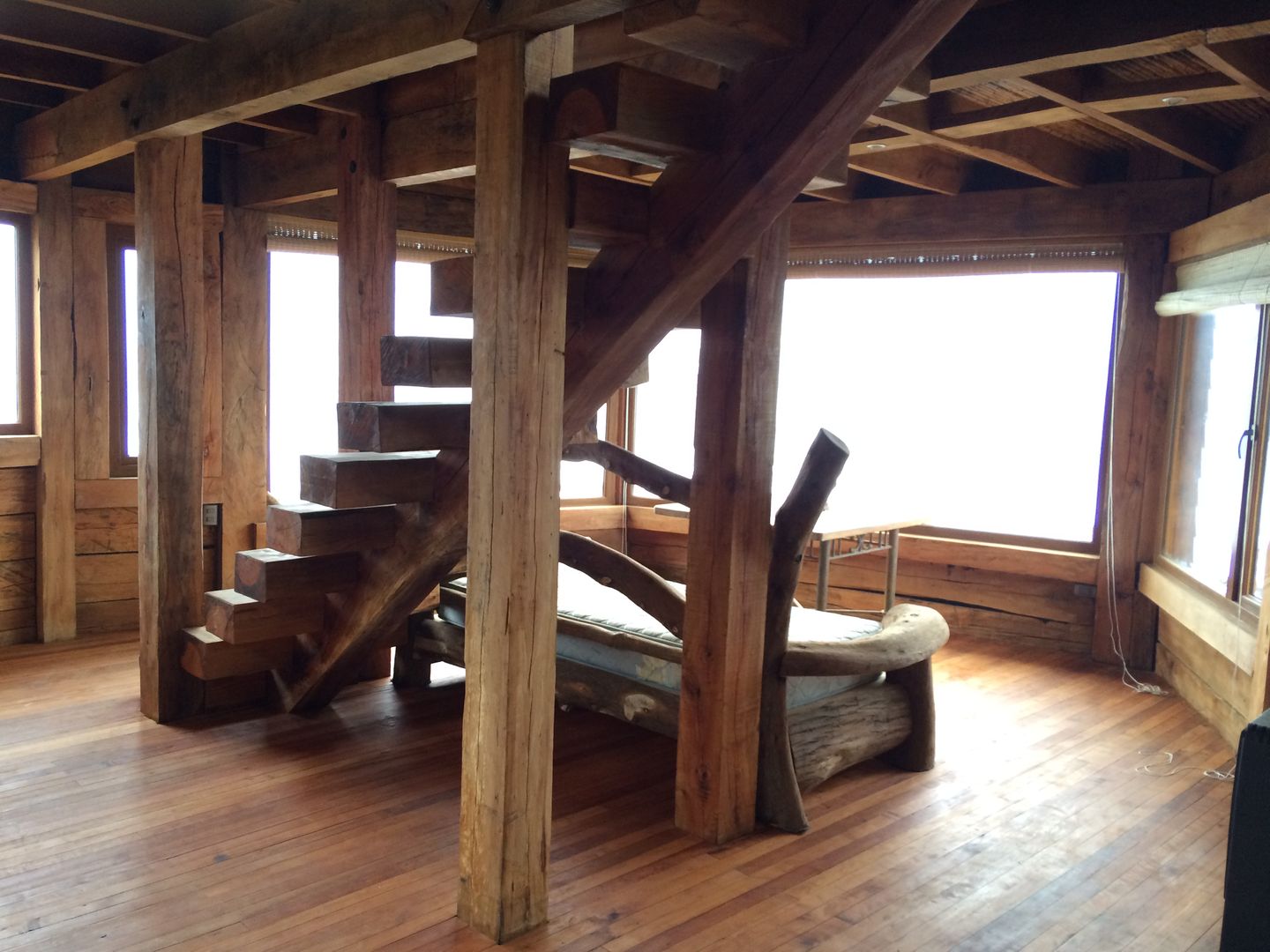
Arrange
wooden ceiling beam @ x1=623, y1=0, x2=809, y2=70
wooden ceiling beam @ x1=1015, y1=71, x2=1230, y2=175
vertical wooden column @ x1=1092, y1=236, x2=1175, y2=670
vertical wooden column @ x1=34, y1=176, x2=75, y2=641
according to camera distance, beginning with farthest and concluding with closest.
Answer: vertical wooden column @ x1=1092, y1=236, x2=1175, y2=670 → vertical wooden column @ x1=34, y1=176, x2=75, y2=641 → wooden ceiling beam @ x1=1015, y1=71, x2=1230, y2=175 → wooden ceiling beam @ x1=623, y1=0, x2=809, y2=70

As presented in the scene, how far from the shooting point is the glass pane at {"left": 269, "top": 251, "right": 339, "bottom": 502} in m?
5.34

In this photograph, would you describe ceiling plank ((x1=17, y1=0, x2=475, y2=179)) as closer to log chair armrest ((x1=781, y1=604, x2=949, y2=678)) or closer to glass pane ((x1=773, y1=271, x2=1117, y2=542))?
log chair armrest ((x1=781, y1=604, x2=949, y2=678))

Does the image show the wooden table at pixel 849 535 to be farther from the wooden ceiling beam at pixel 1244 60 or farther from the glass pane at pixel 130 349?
the glass pane at pixel 130 349

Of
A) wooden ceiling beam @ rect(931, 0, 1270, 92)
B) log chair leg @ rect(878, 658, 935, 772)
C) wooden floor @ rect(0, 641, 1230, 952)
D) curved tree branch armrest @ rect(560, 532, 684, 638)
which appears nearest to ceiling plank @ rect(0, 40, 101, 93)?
wooden floor @ rect(0, 641, 1230, 952)

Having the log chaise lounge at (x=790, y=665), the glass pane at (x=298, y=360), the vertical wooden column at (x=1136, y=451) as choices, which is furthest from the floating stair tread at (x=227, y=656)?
the vertical wooden column at (x=1136, y=451)

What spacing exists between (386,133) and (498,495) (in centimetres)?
223

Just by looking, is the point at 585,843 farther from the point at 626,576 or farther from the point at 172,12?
the point at 172,12

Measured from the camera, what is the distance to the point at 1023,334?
5551 millimetres

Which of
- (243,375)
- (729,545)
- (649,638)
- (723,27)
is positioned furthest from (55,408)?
(723,27)

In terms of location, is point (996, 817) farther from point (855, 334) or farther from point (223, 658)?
point (855, 334)

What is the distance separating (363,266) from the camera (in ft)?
13.3

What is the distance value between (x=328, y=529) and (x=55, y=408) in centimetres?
227

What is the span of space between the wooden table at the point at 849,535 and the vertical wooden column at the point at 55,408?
9.16ft

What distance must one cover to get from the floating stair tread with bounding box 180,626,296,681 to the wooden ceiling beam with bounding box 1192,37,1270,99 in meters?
3.66
